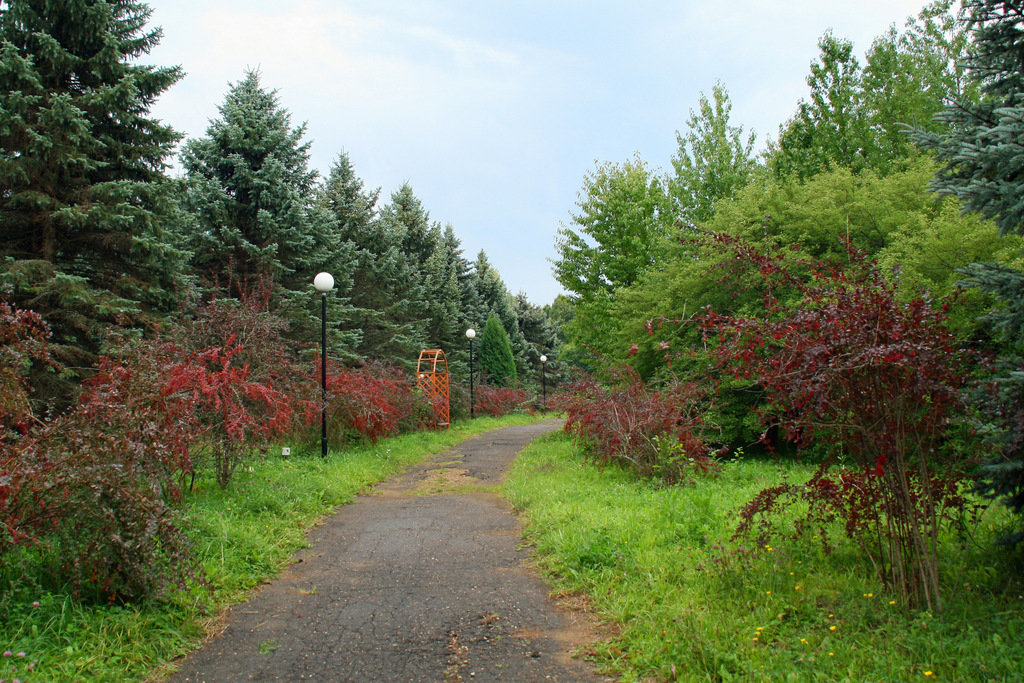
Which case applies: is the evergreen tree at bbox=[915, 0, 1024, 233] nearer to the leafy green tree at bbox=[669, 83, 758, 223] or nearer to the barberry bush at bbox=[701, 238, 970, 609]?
the barberry bush at bbox=[701, 238, 970, 609]

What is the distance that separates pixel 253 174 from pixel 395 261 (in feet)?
35.9

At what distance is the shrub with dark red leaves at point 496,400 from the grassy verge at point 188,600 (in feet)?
58.7

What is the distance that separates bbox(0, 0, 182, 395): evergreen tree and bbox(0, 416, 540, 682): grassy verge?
13.2 ft

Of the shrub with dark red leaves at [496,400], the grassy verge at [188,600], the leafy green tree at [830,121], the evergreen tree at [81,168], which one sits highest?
the leafy green tree at [830,121]

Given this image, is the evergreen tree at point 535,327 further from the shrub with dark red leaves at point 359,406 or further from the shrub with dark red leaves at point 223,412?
the shrub with dark red leaves at point 223,412

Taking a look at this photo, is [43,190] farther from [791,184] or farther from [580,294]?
[580,294]

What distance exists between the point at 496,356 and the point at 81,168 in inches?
963

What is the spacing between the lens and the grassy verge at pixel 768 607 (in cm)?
324

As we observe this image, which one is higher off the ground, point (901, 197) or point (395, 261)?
point (395, 261)

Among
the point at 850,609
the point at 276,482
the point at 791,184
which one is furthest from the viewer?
the point at 791,184

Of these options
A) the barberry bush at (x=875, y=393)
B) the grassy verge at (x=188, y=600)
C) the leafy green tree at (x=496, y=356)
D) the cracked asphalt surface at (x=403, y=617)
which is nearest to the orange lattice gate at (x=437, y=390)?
the grassy verge at (x=188, y=600)

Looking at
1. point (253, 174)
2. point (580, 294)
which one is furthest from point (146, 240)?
point (580, 294)

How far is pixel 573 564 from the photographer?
5.23 meters

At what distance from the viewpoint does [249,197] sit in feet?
57.3
